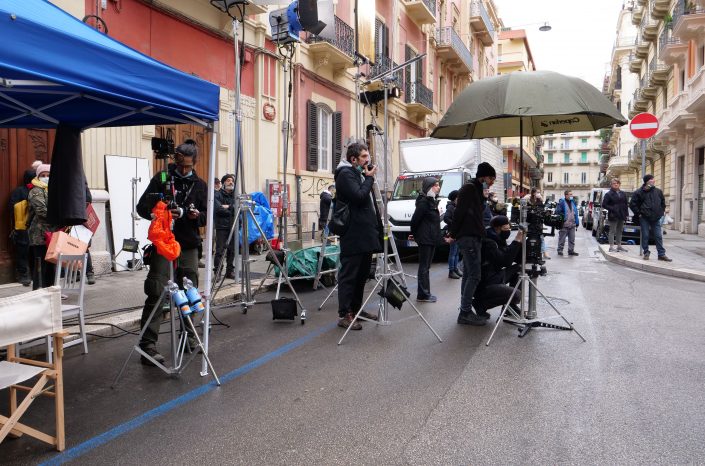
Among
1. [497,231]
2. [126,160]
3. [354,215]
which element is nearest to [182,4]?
[126,160]

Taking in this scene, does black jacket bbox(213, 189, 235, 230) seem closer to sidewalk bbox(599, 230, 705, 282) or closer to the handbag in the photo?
the handbag

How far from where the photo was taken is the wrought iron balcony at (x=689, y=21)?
65.6 feet

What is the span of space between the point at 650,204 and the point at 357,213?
856 centimetres

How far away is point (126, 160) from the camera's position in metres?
10.1

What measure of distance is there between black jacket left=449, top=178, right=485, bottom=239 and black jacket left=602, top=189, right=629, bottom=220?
8.75m

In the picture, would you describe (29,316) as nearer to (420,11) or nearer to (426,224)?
(426,224)

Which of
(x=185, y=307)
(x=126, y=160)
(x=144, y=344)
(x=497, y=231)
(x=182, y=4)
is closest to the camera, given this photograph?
(x=185, y=307)

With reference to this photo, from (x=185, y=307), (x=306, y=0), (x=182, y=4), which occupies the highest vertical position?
(x=182, y=4)

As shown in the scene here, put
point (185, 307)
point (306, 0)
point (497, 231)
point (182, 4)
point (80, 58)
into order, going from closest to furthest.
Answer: point (80, 58) < point (185, 307) < point (497, 231) < point (306, 0) < point (182, 4)

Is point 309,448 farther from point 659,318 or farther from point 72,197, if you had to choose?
point 659,318

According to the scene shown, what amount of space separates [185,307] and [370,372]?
5.32 ft

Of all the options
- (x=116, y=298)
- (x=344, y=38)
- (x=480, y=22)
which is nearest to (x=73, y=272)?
(x=116, y=298)

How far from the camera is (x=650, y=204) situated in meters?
11.8

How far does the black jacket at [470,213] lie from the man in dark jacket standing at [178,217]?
2.81 metres
